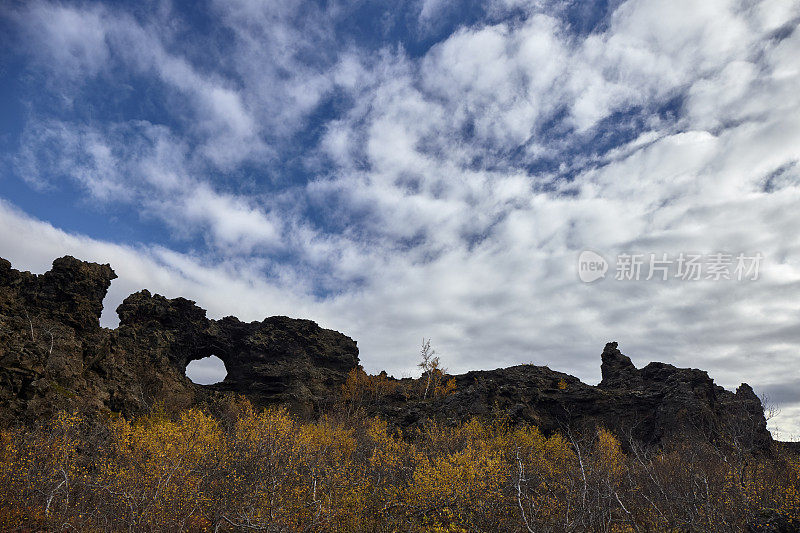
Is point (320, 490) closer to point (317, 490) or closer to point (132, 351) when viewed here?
point (317, 490)

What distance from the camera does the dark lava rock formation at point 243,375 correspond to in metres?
38.8

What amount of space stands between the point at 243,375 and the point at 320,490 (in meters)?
60.7

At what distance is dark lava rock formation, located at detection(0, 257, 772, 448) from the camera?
1529 inches

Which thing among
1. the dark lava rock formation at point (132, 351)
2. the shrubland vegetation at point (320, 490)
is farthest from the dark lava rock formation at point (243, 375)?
the shrubland vegetation at point (320, 490)

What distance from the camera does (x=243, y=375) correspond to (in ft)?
267

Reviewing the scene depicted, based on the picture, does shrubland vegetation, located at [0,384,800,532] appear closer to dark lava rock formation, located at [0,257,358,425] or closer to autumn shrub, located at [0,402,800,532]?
autumn shrub, located at [0,402,800,532]

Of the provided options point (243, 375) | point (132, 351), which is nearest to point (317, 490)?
point (132, 351)

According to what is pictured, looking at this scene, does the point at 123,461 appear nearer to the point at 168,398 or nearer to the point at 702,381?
the point at 168,398

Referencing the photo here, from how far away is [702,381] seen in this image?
61.4 metres

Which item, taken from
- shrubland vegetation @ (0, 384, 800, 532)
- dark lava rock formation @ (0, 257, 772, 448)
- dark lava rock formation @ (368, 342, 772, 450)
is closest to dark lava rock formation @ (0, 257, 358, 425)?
dark lava rock formation @ (0, 257, 772, 448)

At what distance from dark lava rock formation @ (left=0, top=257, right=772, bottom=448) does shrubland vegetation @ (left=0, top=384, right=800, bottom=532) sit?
4947 millimetres

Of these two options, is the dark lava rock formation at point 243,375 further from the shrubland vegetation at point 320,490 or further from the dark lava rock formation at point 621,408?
the shrubland vegetation at point 320,490

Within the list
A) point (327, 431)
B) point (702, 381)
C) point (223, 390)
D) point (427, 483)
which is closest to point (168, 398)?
point (223, 390)

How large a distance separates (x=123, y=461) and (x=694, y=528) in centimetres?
3887
